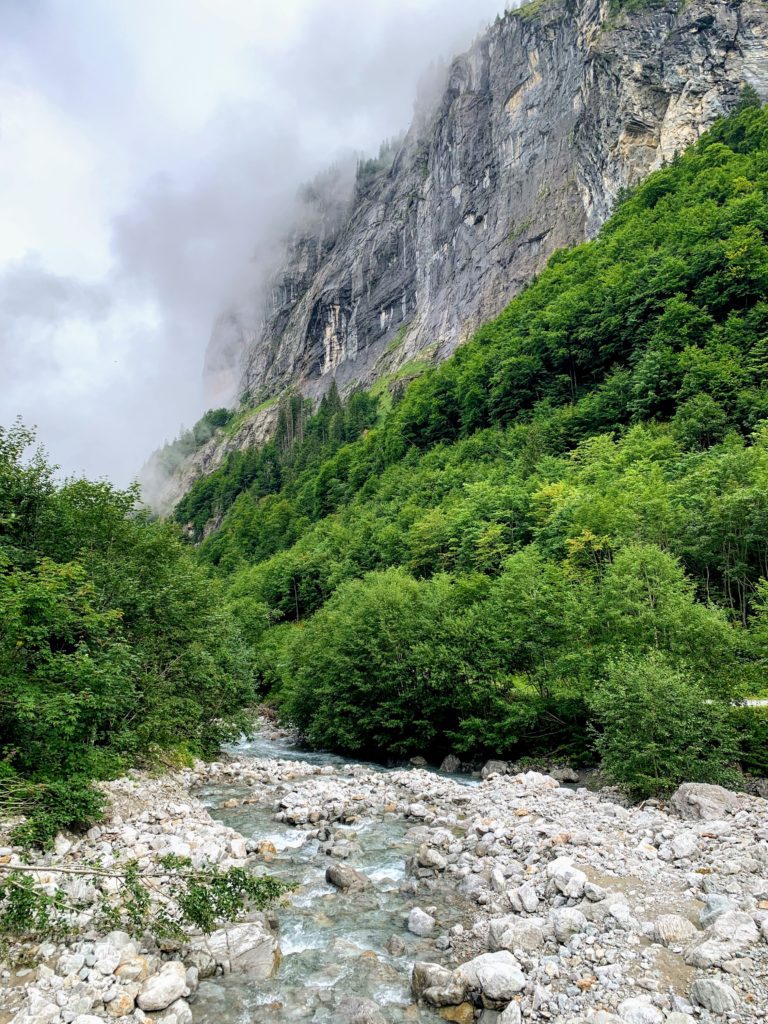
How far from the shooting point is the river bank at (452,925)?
26.6 feet

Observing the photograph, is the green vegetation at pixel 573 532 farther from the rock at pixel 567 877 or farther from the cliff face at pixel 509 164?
the cliff face at pixel 509 164

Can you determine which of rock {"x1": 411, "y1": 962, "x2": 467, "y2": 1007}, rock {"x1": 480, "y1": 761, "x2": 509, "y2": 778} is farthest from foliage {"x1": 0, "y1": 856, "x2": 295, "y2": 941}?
rock {"x1": 480, "y1": 761, "x2": 509, "y2": 778}

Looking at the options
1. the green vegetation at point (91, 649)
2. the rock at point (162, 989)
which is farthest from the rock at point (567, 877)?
the green vegetation at point (91, 649)

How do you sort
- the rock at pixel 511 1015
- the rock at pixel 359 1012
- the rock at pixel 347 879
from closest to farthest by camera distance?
1. the rock at pixel 511 1015
2. the rock at pixel 359 1012
3. the rock at pixel 347 879

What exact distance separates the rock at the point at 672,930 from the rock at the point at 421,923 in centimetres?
405

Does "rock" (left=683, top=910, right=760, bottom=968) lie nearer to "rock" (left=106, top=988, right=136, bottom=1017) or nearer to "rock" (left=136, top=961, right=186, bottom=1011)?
"rock" (left=136, top=961, right=186, bottom=1011)

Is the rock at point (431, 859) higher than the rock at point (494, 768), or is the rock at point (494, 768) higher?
the rock at point (431, 859)

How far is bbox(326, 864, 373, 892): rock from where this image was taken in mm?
13256

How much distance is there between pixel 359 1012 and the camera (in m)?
8.52

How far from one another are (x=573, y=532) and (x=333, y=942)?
105 ft

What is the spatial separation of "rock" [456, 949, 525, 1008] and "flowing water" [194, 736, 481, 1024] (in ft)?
2.51

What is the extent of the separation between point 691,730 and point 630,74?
118103 millimetres

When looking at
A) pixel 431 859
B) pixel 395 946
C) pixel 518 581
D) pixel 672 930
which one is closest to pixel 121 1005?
pixel 395 946

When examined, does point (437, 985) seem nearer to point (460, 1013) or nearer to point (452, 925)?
point (460, 1013)
